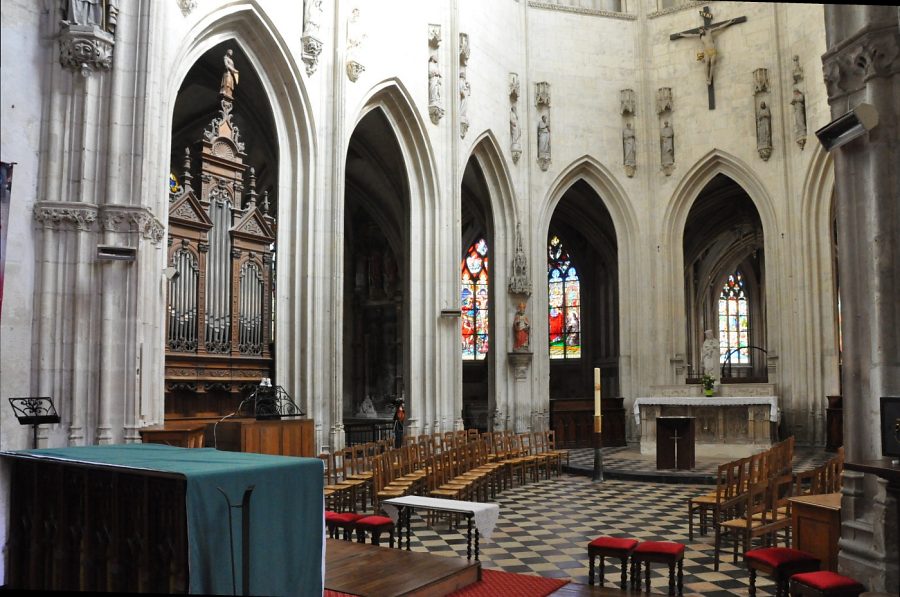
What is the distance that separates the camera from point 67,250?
9.20 m

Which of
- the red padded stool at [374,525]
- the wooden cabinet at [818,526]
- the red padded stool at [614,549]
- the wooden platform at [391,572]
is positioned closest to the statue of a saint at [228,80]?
the red padded stool at [374,525]

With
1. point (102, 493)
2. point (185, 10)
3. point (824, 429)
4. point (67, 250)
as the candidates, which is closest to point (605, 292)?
point (824, 429)

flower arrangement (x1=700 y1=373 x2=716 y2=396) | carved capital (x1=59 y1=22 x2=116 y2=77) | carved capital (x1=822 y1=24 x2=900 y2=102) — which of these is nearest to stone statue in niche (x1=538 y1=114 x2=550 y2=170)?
flower arrangement (x1=700 y1=373 x2=716 y2=396)

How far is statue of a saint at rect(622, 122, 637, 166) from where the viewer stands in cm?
A: 2297

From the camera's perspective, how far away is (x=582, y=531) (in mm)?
9672

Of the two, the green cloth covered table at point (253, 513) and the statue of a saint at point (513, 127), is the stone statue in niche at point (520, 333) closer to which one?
the statue of a saint at point (513, 127)

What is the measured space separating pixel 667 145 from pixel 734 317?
17.5m

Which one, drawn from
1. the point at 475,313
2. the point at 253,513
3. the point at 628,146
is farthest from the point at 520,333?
the point at 253,513

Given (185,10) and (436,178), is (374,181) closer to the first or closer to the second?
(436,178)

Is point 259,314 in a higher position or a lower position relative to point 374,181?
lower

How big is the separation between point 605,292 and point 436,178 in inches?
474

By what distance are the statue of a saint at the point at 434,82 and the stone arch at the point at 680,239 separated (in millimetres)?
8147

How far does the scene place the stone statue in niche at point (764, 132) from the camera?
2152cm

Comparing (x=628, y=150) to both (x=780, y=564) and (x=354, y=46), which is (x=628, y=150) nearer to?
(x=354, y=46)
